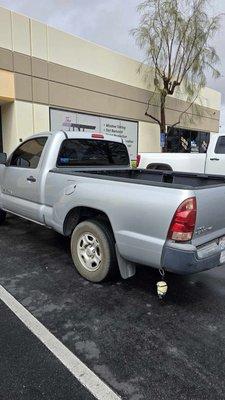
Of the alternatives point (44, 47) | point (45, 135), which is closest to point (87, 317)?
point (45, 135)

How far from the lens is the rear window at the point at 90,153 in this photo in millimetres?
5234

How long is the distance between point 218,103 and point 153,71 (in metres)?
9.69

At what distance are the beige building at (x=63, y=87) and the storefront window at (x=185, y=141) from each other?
216 cm

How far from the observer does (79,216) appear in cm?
452

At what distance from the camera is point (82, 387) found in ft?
8.16

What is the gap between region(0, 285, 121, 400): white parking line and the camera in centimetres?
246

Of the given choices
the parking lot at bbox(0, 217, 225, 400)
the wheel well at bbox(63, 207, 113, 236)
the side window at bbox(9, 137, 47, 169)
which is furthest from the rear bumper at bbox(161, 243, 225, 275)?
the side window at bbox(9, 137, 47, 169)

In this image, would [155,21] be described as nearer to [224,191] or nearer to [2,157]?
[2,157]

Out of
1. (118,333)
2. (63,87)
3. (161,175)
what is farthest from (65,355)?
(63,87)

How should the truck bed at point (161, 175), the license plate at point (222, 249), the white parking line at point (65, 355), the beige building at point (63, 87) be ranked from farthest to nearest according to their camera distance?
1. the beige building at point (63, 87)
2. the truck bed at point (161, 175)
3. the license plate at point (222, 249)
4. the white parking line at point (65, 355)

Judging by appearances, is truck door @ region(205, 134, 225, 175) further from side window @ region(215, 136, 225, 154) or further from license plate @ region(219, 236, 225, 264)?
license plate @ region(219, 236, 225, 264)

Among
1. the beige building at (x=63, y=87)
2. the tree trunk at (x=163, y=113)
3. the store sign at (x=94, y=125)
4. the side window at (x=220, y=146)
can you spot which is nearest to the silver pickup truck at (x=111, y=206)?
the side window at (x=220, y=146)

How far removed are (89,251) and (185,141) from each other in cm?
1995

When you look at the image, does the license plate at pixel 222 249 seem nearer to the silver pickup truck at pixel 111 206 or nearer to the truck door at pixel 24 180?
the silver pickup truck at pixel 111 206
